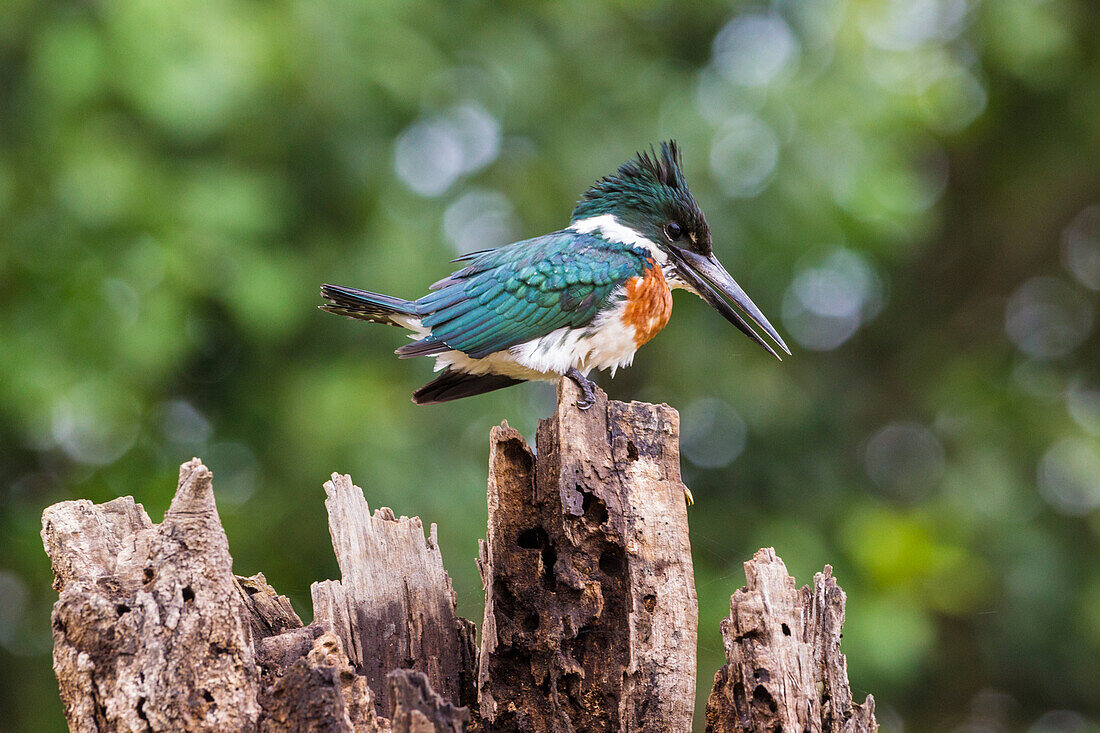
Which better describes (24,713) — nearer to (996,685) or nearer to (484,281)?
(484,281)

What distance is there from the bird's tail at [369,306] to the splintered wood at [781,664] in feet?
4.97

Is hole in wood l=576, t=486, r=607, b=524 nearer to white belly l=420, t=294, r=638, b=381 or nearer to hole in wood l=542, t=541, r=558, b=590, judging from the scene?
hole in wood l=542, t=541, r=558, b=590

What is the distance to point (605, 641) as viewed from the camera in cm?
277

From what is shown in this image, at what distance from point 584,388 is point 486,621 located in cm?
78

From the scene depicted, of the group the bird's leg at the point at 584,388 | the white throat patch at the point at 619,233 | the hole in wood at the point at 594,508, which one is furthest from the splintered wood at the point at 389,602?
the white throat patch at the point at 619,233

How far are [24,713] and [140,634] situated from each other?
15.1 ft

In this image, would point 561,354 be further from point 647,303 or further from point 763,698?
point 763,698

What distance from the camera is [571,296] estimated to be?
359 centimetres

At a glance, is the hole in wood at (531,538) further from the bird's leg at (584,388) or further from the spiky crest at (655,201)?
the spiky crest at (655,201)

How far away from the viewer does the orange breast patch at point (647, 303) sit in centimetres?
369

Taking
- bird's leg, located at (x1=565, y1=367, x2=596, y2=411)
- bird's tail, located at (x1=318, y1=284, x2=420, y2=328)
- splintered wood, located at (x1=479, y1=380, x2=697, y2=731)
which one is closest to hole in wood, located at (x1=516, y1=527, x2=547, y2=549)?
splintered wood, located at (x1=479, y1=380, x2=697, y2=731)

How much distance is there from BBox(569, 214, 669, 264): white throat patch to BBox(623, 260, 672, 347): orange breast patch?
0.10 metres

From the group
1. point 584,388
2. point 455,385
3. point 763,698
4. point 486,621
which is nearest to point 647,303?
point 584,388

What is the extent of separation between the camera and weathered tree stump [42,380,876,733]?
227cm
